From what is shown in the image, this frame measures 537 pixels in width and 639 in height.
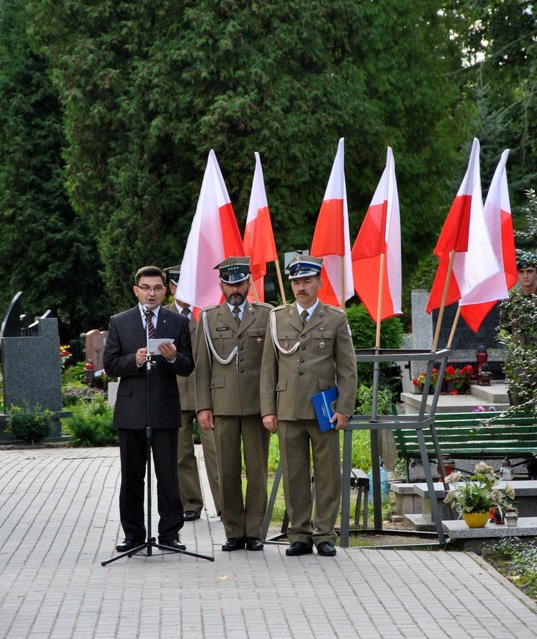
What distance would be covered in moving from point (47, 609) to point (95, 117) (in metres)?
26.7

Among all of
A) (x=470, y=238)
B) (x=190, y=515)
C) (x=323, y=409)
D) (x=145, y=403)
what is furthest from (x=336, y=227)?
(x=190, y=515)

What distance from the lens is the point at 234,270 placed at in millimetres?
8867

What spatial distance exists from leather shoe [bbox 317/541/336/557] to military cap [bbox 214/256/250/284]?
6.15ft

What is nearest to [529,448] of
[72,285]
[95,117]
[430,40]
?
[95,117]

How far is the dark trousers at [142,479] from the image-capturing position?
8.73 m

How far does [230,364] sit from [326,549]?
4.70 feet

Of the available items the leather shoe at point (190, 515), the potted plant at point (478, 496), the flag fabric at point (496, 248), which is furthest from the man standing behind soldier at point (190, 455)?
the potted plant at point (478, 496)

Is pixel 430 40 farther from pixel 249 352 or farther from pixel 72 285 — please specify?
pixel 249 352

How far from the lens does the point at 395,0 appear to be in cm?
3347

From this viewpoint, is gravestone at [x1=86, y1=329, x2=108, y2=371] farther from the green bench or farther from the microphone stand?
the microphone stand

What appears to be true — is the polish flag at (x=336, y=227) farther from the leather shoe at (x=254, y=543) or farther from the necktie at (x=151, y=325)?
the leather shoe at (x=254, y=543)

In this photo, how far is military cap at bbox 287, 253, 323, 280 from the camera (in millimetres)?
8617

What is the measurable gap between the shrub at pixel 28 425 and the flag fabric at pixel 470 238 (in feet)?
29.8

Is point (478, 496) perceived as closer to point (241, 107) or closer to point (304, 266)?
point (304, 266)
